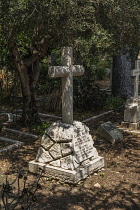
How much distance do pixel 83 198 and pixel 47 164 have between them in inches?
38.2

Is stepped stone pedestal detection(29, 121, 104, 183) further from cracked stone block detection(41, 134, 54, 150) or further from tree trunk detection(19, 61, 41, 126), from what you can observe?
tree trunk detection(19, 61, 41, 126)

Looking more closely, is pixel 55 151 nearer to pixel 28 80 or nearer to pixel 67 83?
pixel 67 83

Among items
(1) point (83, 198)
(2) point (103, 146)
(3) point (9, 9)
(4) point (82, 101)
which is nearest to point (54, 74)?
(3) point (9, 9)

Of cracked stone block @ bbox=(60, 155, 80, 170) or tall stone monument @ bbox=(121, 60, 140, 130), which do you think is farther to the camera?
tall stone monument @ bbox=(121, 60, 140, 130)

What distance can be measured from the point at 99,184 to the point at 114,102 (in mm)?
6911

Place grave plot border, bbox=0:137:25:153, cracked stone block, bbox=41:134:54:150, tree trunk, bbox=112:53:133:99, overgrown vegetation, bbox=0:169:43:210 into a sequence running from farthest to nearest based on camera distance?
tree trunk, bbox=112:53:133:99, grave plot border, bbox=0:137:25:153, cracked stone block, bbox=41:134:54:150, overgrown vegetation, bbox=0:169:43:210

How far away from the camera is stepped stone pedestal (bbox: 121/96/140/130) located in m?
8.21

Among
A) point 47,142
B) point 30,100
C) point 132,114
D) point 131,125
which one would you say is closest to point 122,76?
point 132,114

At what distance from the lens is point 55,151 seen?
4.84 metres

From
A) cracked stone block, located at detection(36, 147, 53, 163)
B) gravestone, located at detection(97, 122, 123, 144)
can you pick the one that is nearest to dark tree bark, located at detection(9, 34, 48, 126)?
gravestone, located at detection(97, 122, 123, 144)

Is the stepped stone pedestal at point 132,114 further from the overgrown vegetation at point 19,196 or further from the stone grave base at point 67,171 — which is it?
the overgrown vegetation at point 19,196

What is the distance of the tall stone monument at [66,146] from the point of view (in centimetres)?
471

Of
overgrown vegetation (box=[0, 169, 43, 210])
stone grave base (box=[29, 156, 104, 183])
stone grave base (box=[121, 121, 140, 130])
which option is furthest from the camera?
stone grave base (box=[121, 121, 140, 130])

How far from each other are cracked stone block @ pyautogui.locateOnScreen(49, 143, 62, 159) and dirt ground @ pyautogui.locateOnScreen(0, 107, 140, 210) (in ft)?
1.33
